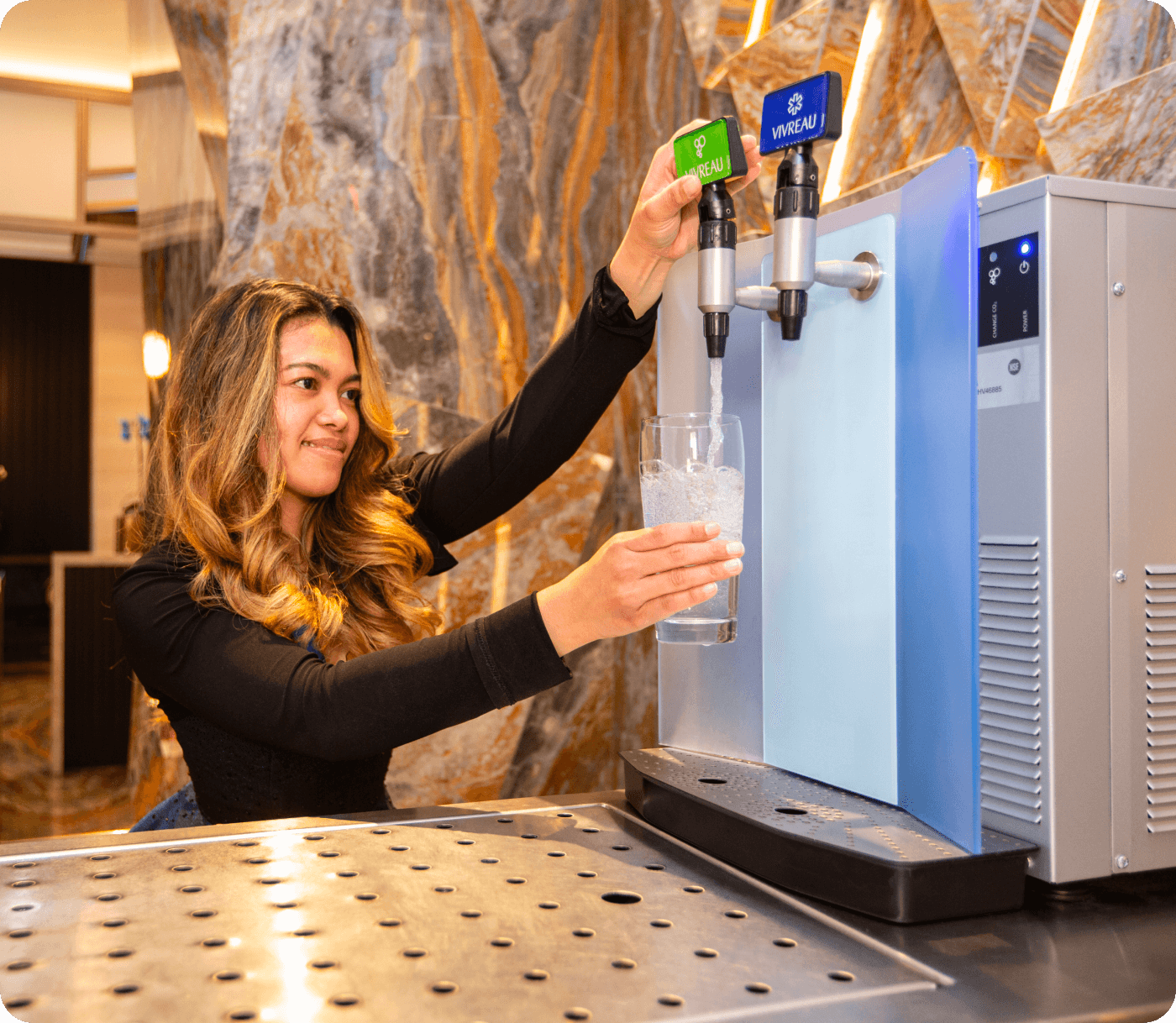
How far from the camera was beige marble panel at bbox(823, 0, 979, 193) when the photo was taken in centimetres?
144

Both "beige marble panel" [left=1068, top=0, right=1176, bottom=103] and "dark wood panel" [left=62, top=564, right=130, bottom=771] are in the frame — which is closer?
"beige marble panel" [left=1068, top=0, right=1176, bottom=103]

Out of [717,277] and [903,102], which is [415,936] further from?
[903,102]

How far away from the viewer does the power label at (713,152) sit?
0.80 metres

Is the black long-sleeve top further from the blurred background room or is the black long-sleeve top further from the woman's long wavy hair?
the blurred background room

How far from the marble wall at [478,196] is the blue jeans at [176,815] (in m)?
1.02

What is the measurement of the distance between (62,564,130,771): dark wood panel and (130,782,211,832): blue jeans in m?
3.25

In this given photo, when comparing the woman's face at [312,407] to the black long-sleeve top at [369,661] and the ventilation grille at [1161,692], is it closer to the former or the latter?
the black long-sleeve top at [369,661]

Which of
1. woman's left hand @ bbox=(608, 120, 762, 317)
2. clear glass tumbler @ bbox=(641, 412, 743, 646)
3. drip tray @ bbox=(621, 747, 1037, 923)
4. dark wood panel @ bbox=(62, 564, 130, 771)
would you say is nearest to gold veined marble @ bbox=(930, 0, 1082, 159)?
woman's left hand @ bbox=(608, 120, 762, 317)

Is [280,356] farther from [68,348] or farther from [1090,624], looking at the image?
[68,348]

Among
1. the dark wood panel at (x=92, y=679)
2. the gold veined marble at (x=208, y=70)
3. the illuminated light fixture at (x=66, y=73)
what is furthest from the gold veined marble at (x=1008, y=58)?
the illuminated light fixture at (x=66, y=73)

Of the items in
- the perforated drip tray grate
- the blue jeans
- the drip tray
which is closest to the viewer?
the perforated drip tray grate

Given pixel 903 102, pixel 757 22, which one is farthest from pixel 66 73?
pixel 903 102

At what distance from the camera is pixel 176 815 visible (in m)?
1.23

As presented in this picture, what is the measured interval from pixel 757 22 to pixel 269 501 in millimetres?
1365
